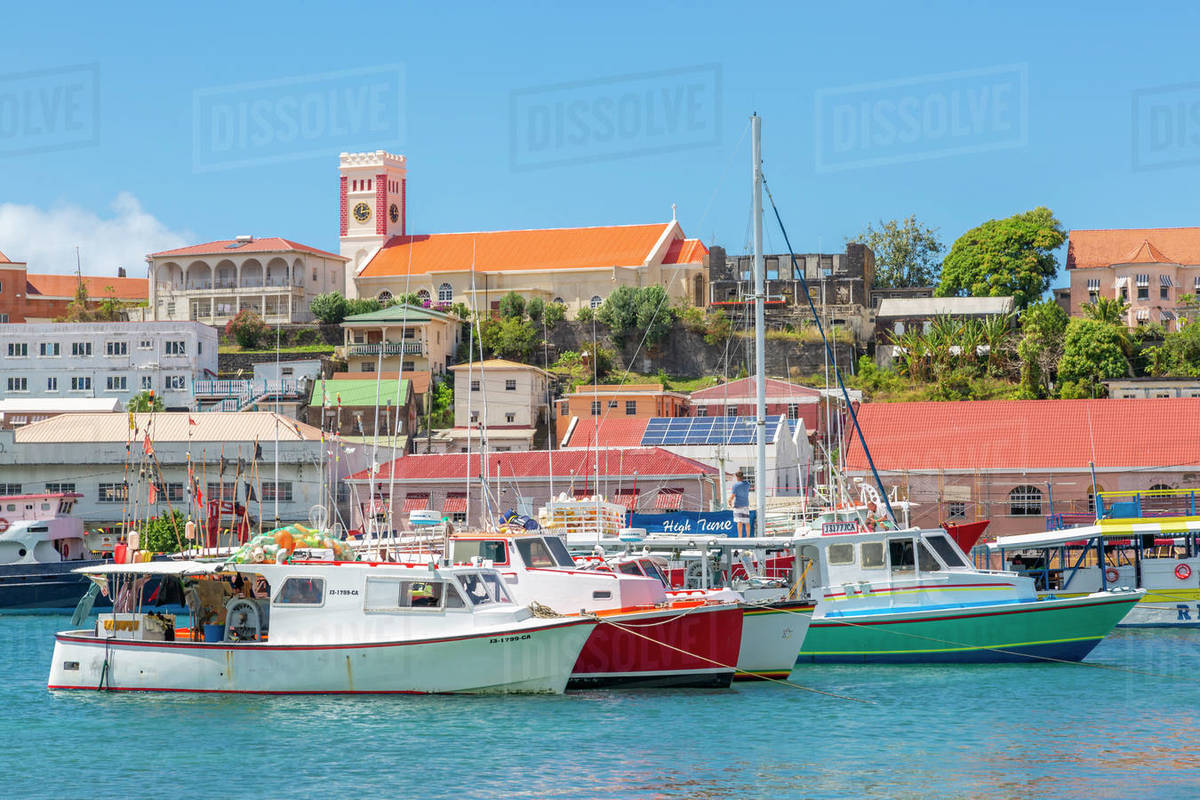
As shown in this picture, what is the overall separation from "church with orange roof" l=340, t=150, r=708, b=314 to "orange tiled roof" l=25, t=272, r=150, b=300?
69.5ft

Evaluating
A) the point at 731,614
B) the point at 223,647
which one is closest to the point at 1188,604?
the point at 731,614

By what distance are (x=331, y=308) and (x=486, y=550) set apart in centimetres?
6357

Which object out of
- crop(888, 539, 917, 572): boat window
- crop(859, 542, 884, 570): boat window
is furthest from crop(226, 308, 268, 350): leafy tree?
crop(888, 539, 917, 572): boat window

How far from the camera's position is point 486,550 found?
29.7m

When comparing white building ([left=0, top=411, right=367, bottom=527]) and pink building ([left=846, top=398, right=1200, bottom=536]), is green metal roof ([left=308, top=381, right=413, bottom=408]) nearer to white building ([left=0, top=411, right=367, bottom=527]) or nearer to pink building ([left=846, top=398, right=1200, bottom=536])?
white building ([left=0, top=411, right=367, bottom=527])

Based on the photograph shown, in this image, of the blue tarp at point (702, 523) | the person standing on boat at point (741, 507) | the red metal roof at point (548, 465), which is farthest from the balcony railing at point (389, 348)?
the blue tarp at point (702, 523)

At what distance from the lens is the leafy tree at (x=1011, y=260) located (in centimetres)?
8900

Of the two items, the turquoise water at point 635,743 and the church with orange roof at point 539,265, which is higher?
the church with orange roof at point 539,265

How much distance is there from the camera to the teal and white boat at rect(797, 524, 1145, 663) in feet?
104

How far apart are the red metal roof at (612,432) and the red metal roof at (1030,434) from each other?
990 centimetres

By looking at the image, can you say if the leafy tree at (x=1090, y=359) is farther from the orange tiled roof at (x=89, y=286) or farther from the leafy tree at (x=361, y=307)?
the orange tiled roof at (x=89, y=286)

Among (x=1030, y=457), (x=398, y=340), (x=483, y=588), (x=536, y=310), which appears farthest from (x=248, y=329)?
(x=483, y=588)

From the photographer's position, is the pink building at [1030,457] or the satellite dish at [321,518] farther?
the pink building at [1030,457]

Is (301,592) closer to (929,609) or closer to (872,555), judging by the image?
(872,555)
